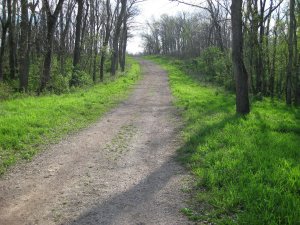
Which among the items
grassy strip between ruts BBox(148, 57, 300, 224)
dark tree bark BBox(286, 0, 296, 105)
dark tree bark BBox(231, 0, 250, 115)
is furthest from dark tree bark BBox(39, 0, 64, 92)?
dark tree bark BBox(286, 0, 296, 105)

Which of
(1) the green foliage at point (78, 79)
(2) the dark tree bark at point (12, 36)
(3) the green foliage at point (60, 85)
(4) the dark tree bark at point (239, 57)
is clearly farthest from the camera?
(2) the dark tree bark at point (12, 36)

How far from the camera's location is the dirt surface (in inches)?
182

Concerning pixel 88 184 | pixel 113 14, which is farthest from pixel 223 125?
pixel 113 14

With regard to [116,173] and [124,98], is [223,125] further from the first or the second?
[124,98]

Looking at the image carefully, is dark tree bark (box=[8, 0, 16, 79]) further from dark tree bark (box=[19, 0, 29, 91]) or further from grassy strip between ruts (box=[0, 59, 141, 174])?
grassy strip between ruts (box=[0, 59, 141, 174])

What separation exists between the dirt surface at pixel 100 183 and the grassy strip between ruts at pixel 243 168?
1.33ft

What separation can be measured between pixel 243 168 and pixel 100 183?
2.65 meters

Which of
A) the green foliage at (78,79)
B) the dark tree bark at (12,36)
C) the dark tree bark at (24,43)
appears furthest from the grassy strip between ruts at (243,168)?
the dark tree bark at (12,36)

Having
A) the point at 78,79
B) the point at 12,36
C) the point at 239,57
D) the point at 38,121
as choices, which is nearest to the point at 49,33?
the point at 78,79

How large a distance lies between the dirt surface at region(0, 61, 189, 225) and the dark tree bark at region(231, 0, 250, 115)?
136 inches

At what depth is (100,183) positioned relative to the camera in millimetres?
5781

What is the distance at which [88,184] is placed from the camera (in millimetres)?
5715

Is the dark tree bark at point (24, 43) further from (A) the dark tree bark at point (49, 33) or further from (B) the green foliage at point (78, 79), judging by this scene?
(B) the green foliage at point (78, 79)

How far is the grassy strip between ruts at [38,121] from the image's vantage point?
7.43m
